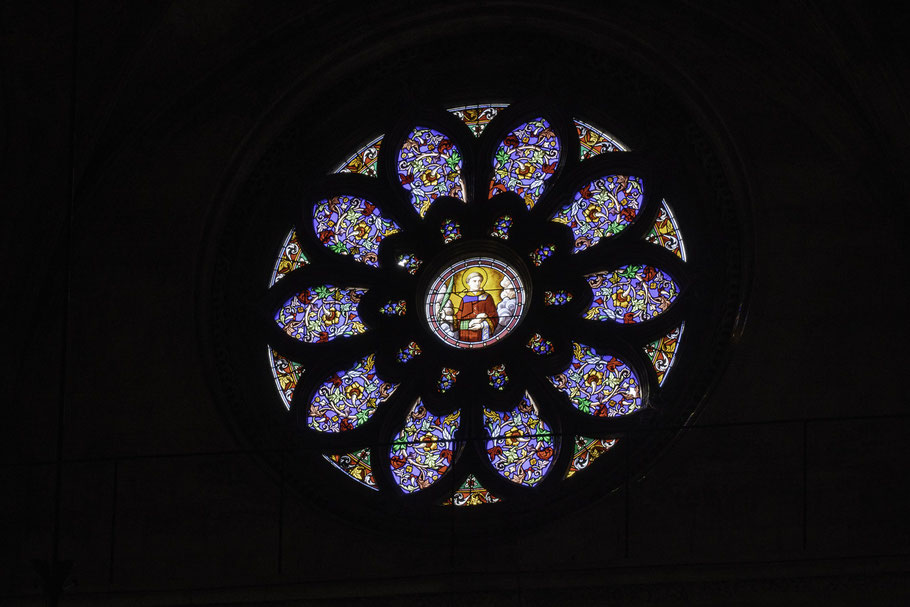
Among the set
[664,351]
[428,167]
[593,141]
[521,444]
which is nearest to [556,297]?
[664,351]

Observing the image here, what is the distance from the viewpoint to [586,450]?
46.1 ft

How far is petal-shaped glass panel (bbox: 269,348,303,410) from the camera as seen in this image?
1472 centimetres

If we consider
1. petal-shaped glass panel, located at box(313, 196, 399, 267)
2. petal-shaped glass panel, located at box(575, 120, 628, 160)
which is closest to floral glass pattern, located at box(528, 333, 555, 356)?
petal-shaped glass panel, located at box(313, 196, 399, 267)

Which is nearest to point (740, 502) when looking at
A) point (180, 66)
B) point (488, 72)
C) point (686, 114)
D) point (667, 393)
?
point (667, 393)

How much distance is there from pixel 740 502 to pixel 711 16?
4.37m

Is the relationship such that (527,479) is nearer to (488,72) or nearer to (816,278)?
(816,278)

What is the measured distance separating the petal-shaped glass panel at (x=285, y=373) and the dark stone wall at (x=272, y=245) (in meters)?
0.68

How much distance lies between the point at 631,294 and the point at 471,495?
2.31m

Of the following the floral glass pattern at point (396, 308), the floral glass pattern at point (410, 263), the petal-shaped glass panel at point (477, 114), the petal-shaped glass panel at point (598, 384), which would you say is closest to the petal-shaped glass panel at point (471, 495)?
the petal-shaped glass panel at point (598, 384)

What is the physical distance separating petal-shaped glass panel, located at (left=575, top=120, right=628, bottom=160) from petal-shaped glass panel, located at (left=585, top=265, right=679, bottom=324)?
1201mm

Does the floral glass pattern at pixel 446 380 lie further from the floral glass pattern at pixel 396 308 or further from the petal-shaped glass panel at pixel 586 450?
the petal-shaped glass panel at pixel 586 450

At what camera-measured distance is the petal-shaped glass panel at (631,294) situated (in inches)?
570

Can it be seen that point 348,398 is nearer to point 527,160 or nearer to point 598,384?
point 598,384

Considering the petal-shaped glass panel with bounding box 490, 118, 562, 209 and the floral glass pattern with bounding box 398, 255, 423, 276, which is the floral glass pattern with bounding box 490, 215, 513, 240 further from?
the floral glass pattern with bounding box 398, 255, 423, 276
